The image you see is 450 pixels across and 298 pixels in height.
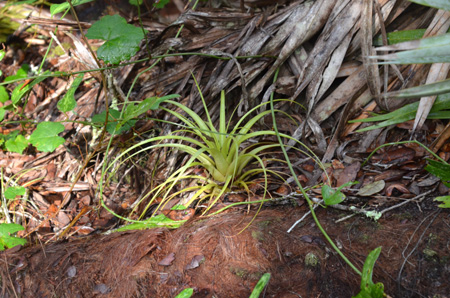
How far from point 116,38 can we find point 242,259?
1211 mm

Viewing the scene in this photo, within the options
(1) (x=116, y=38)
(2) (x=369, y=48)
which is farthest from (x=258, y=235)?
(1) (x=116, y=38)

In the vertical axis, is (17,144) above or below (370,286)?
below

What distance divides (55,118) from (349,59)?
2.04m

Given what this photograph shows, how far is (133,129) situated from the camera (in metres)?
2.10

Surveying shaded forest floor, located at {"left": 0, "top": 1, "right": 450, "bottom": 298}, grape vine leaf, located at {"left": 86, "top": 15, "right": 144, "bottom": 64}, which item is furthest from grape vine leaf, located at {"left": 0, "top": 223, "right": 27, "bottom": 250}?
grape vine leaf, located at {"left": 86, "top": 15, "right": 144, "bottom": 64}

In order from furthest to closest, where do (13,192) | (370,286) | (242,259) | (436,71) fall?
(13,192) → (436,71) → (242,259) → (370,286)

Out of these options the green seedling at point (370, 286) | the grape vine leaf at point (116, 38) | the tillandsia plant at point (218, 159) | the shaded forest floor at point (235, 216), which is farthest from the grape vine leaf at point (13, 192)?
the green seedling at point (370, 286)

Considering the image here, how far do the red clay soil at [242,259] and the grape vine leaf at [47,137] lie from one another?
1.62 ft

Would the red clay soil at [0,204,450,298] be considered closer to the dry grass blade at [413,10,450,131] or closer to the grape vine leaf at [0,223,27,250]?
the grape vine leaf at [0,223,27,250]

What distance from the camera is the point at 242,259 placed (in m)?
1.43

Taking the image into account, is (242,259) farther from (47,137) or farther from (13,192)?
(13,192)

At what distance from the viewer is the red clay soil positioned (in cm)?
129

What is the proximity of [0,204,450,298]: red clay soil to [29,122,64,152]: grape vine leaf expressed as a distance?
0.49 metres

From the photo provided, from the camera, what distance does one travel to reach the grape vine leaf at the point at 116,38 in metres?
1.73
